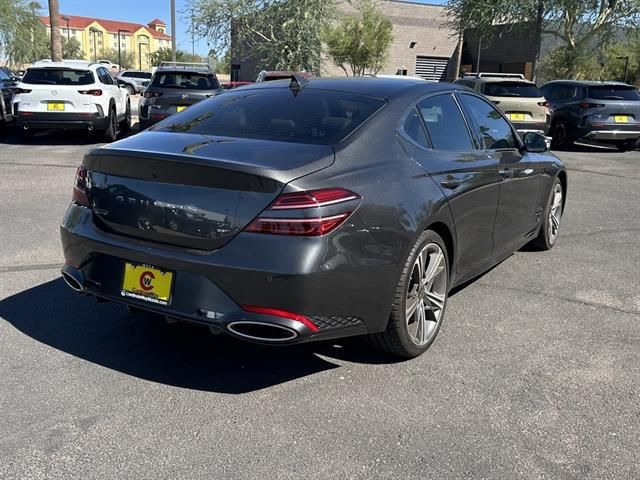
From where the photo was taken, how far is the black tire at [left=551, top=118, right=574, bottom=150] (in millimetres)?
15281

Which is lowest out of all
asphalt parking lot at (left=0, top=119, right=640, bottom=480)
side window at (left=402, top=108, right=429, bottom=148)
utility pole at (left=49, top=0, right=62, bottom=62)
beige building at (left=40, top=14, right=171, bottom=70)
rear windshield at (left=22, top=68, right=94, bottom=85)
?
asphalt parking lot at (left=0, top=119, right=640, bottom=480)

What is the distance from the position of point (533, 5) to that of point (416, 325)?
24.4m

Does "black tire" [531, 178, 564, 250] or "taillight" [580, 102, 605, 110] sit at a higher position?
"taillight" [580, 102, 605, 110]

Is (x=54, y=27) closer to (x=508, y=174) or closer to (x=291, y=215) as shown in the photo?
(x=508, y=174)

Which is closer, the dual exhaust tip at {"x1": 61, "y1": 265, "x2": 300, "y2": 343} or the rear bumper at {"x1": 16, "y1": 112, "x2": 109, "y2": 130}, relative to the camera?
the dual exhaust tip at {"x1": 61, "y1": 265, "x2": 300, "y2": 343}

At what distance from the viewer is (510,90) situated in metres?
14.3

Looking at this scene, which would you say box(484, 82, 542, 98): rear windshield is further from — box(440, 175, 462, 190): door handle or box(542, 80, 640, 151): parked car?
box(440, 175, 462, 190): door handle

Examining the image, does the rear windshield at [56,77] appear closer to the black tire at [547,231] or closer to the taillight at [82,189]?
the black tire at [547,231]

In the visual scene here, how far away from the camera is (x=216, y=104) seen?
411 centimetres

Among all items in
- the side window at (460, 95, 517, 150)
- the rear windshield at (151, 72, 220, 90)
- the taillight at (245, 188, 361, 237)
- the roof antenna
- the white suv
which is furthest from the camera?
the rear windshield at (151, 72, 220, 90)

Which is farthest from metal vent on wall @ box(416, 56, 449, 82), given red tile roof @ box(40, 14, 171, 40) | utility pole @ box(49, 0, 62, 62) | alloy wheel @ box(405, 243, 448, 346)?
red tile roof @ box(40, 14, 171, 40)

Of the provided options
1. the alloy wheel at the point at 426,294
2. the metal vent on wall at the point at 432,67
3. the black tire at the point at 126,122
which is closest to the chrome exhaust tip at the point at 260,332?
the alloy wheel at the point at 426,294

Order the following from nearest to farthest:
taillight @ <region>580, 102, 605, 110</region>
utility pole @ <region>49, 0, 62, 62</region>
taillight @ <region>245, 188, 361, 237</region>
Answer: taillight @ <region>245, 188, 361, 237</region>
taillight @ <region>580, 102, 605, 110</region>
utility pole @ <region>49, 0, 62, 62</region>

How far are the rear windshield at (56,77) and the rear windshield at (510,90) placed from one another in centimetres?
846
